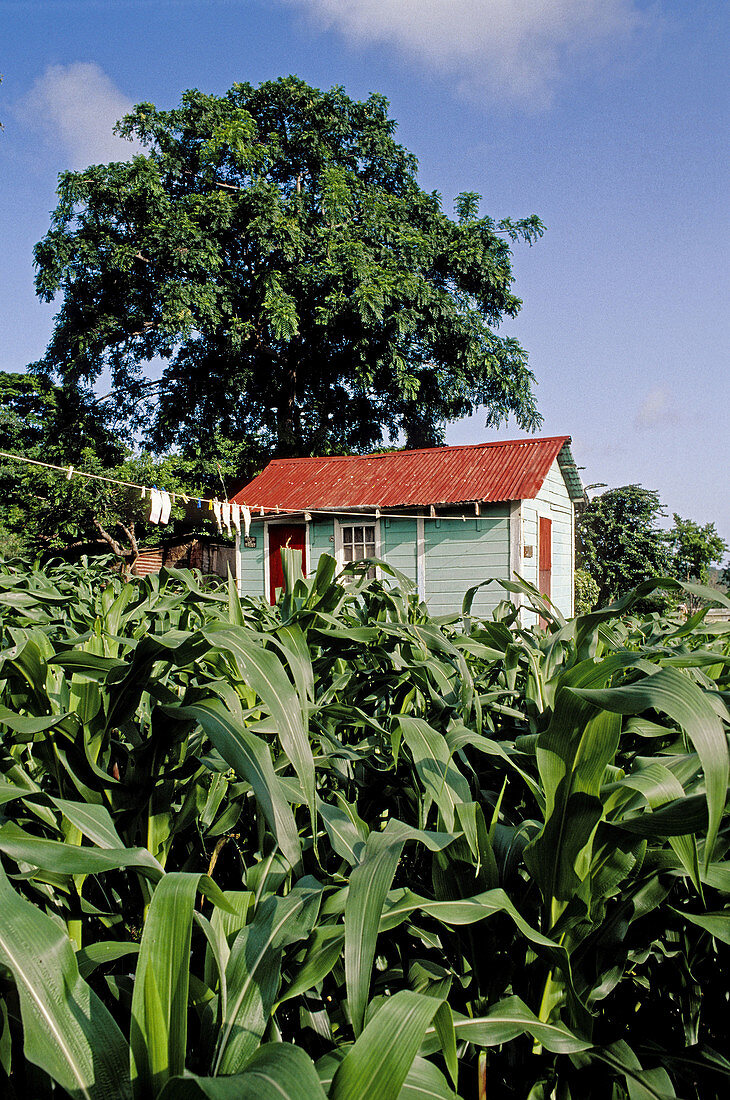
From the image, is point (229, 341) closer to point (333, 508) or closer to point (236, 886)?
point (333, 508)

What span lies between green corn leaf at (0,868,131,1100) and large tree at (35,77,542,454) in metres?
16.4

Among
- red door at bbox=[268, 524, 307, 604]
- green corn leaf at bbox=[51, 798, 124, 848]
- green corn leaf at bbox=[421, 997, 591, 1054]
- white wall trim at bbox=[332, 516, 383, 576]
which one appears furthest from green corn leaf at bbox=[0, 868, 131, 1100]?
red door at bbox=[268, 524, 307, 604]

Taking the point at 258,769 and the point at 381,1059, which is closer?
the point at 381,1059

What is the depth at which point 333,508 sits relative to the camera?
1210cm

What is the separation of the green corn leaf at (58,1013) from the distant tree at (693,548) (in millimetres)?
17844

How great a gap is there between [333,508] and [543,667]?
10.7m

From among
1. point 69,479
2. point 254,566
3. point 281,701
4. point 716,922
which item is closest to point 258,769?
point 281,701

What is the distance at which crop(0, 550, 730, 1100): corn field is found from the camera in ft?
1.95

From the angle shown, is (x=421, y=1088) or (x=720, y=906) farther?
(x=720, y=906)

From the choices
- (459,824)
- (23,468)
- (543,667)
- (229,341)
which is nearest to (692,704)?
(459,824)

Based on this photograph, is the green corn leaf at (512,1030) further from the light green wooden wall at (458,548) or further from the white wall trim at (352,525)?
the white wall trim at (352,525)

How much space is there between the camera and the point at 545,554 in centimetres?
1262

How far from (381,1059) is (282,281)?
59.0ft

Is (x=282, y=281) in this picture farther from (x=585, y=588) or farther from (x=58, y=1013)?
(x=58, y=1013)
